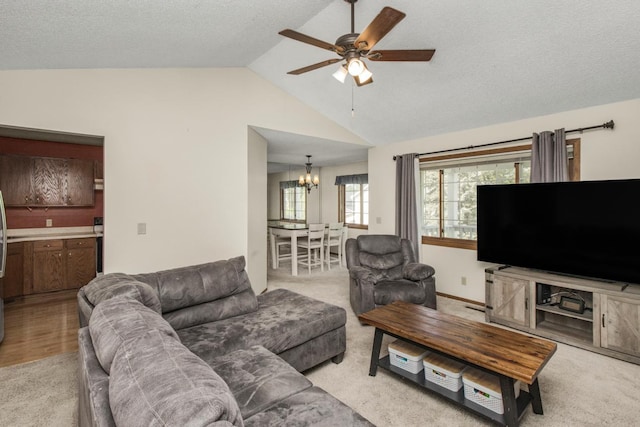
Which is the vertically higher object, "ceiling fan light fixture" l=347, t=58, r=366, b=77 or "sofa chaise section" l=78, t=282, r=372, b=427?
"ceiling fan light fixture" l=347, t=58, r=366, b=77

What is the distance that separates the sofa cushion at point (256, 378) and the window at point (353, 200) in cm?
548

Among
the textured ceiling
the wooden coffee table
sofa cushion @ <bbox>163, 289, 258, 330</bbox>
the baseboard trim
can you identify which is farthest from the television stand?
sofa cushion @ <bbox>163, 289, 258, 330</bbox>

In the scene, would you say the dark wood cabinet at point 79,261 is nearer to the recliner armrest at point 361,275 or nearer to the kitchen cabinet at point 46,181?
the kitchen cabinet at point 46,181

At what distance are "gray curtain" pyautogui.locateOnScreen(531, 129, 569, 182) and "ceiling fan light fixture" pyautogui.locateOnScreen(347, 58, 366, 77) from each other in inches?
98.0

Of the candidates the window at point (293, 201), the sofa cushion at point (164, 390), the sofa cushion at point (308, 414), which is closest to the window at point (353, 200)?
the window at point (293, 201)

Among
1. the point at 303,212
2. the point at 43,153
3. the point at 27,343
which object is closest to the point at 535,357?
the point at 27,343

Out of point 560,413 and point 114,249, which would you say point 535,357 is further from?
point 114,249

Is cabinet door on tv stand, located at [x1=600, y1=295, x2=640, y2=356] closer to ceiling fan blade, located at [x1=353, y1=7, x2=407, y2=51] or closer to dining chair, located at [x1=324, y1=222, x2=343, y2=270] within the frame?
ceiling fan blade, located at [x1=353, y1=7, x2=407, y2=51]

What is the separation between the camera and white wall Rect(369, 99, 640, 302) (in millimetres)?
3023

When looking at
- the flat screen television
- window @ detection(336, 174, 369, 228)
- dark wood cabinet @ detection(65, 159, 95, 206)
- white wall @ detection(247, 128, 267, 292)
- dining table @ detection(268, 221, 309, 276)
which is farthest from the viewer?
window @ detection(336, 174, 369, 228)

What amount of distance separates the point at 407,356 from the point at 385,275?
1.59 meters

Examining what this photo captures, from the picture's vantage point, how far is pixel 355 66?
7.02ft

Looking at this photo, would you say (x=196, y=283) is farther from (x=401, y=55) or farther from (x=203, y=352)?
(x=401, y=55)

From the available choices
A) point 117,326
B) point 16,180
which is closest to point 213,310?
point 117,326
